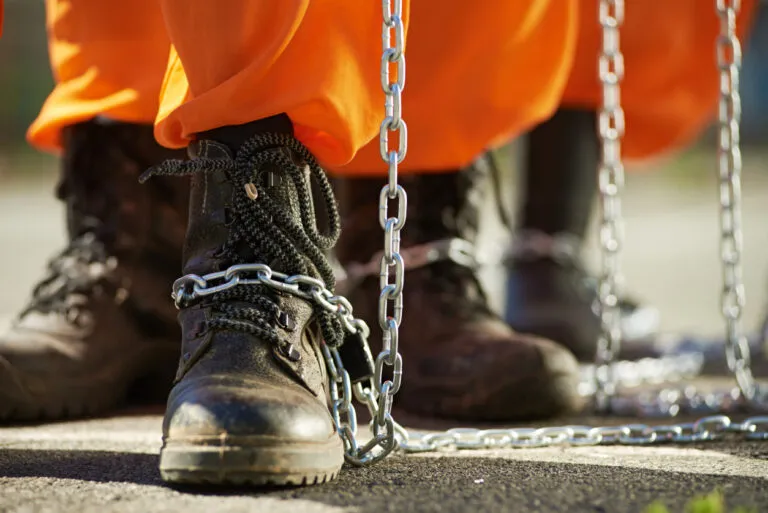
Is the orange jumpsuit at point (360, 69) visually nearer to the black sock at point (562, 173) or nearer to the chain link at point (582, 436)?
the black sock at point (562, 173)

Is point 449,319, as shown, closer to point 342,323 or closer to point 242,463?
point 342,323

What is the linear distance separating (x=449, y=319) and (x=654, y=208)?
5.74m

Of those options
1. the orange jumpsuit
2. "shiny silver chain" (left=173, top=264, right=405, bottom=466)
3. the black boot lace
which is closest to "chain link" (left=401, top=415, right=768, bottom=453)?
"shiny silver chain" (left=173, top=264, right=405, bottom=466)

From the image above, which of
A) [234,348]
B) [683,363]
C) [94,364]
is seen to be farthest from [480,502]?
[683,363]

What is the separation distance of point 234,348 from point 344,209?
2.53 ft

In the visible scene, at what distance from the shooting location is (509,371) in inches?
67.4

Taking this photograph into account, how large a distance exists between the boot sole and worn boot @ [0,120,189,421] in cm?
63

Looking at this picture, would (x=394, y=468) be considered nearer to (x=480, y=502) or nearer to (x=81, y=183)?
(x=480, y=502)

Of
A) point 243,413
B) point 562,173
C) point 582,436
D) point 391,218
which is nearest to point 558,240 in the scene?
point 562,173

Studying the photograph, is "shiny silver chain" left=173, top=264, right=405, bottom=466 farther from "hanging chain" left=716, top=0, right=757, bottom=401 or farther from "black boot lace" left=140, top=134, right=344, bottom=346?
"hanging chain" left=716, top=0, right=757, bottom=401

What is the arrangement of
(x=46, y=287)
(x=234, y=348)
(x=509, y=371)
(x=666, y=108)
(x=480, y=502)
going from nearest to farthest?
(x=480, y=502) → (x=234, y=348) → (x=509, y=371) → (x=46, y=287) → (x=666, y=108)

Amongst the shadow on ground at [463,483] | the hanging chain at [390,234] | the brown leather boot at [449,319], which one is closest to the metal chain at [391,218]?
the hanging chain at [390,234]

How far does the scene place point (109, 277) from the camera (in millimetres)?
1800

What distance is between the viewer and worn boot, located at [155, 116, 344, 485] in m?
1.10
